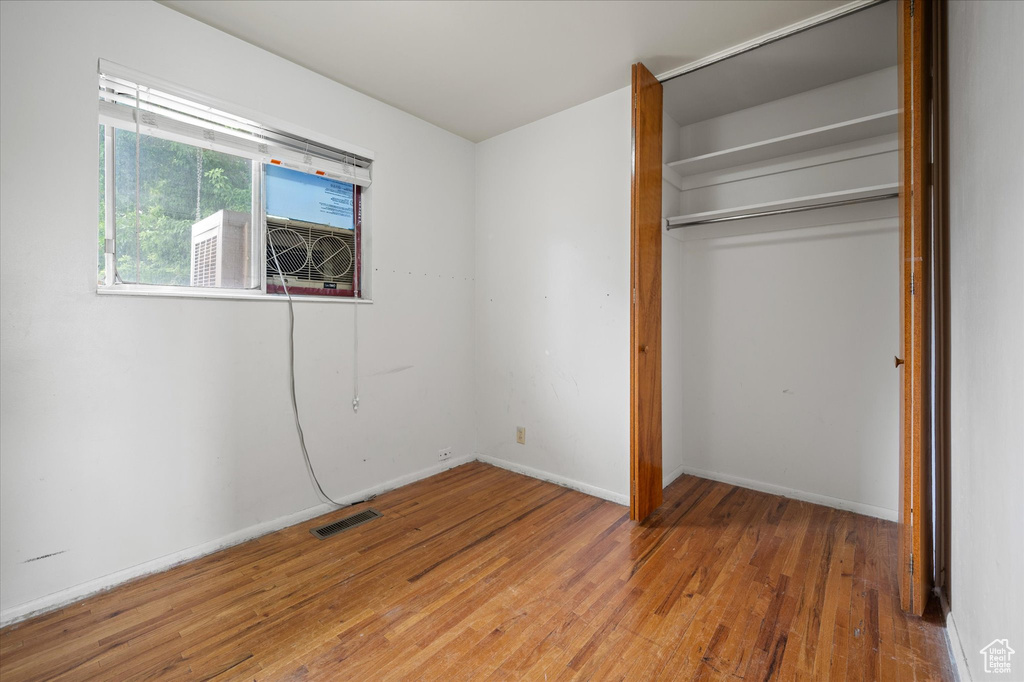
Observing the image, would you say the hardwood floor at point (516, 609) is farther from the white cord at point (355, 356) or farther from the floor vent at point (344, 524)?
the white cord at point (355, 356)

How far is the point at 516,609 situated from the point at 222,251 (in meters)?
2.29

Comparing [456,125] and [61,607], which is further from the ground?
[456,125]

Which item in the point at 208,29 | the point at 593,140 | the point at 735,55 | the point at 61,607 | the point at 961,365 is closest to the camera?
the point at 961,365

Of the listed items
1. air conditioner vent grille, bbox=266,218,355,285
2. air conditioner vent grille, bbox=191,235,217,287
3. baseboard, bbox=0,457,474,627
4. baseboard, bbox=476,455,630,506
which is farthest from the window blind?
baseboard, bbox=476,455,630,506

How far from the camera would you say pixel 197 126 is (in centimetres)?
226

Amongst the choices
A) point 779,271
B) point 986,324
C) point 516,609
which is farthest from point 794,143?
point 516,609

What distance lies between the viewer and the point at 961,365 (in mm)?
1564

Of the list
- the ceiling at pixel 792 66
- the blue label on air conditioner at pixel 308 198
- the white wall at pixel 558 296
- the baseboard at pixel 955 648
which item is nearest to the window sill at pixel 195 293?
the blue label on air conditioner at pixel 308 198

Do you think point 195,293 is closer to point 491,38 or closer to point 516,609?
point 491,38

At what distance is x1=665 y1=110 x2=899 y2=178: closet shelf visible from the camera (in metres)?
2.42

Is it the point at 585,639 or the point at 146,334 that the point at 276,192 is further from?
the point at 585,639

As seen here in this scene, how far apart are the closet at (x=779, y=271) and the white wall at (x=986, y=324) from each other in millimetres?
876

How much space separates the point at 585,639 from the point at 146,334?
7.51 ft

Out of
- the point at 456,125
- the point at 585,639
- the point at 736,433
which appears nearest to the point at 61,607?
the point at 585,639
